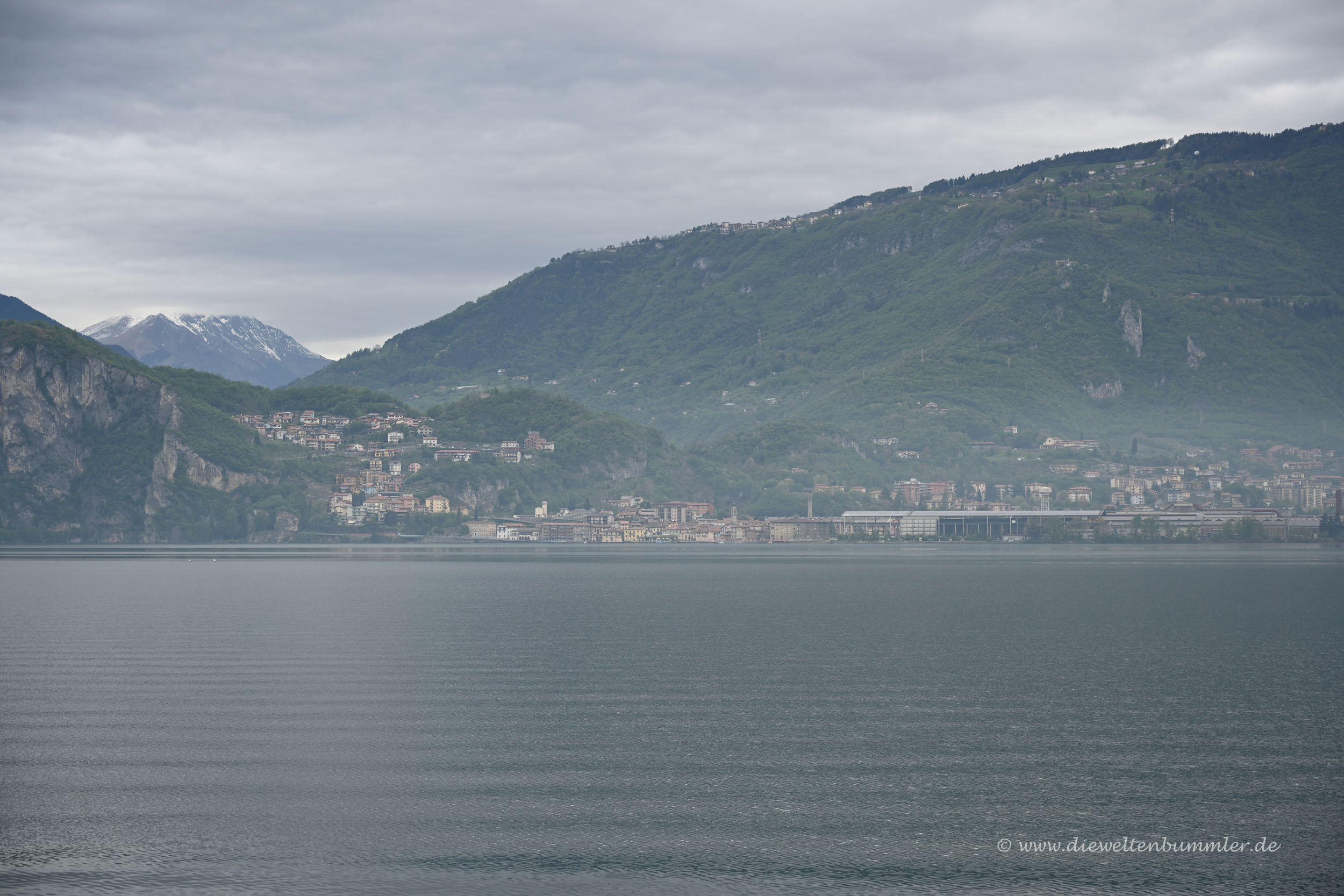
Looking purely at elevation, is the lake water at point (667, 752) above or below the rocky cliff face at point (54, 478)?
below

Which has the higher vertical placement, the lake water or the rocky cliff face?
the rocky cliff face

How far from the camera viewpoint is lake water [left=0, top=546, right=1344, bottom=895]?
60.6 feet

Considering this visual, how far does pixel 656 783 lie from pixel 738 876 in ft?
17.2

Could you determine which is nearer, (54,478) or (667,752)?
(667,752)

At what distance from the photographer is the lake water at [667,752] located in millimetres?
18469

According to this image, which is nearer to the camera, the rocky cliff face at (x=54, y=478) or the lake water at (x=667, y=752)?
the lake water at (x=667, y=752)

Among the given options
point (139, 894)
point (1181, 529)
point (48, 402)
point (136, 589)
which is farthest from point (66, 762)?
point (48, 402)

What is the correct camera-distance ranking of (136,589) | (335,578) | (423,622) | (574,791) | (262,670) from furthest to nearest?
(335,578) → (136,589) → (423,622) → (262,670) → (574,791)

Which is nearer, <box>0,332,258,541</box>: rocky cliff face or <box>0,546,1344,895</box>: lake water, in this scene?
<box>0,546,1344,895</box>: lake water

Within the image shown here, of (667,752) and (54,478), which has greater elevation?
(54,478)

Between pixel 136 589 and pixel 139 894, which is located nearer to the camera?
pixel 139 894

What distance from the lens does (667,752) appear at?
25641 millimetres

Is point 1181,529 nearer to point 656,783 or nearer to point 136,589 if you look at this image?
point 136,589

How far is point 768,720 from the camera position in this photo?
29.4 metres
